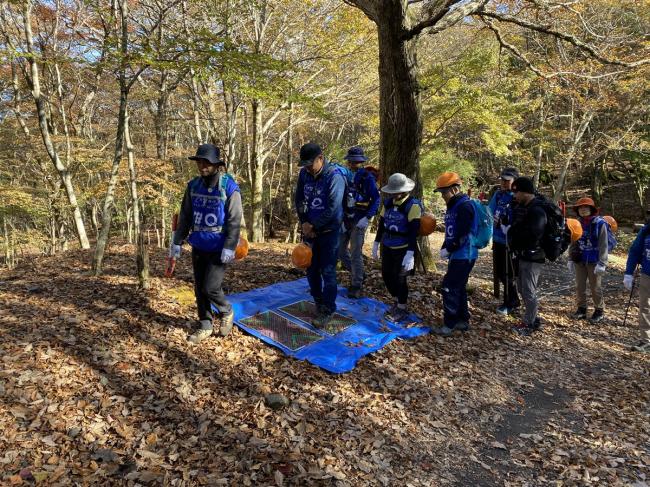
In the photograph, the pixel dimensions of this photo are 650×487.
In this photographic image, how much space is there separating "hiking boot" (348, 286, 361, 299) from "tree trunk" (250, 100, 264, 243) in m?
9.49

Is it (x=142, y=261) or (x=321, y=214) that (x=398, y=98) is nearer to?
(x=321, y=214)

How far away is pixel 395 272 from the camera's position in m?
5.61

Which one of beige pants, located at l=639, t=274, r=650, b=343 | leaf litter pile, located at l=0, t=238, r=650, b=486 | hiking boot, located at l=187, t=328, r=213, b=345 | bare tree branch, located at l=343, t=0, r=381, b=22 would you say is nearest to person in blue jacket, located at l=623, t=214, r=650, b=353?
beige pants, located at l=639, t=274, r=650, b=343

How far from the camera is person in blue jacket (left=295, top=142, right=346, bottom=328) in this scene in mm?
4785

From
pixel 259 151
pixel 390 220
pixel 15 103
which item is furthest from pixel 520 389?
pixel 15 103

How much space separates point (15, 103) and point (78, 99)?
5.13m

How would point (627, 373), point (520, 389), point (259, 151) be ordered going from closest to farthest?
point (520, 389), point (627, 373), point (259, 151)

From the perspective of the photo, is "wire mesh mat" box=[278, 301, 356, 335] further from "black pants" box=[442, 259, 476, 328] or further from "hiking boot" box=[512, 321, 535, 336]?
"hiking boot" box=[512, 321, 535, 336]

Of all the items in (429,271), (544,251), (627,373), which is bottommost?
(627,373)

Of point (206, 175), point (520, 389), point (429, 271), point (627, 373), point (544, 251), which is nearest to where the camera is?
point (206, 175)

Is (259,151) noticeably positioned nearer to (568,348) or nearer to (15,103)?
(15,103)

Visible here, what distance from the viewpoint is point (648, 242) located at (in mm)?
5738

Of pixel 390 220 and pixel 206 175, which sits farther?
pixel 390 220

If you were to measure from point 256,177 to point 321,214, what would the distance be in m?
11.0
